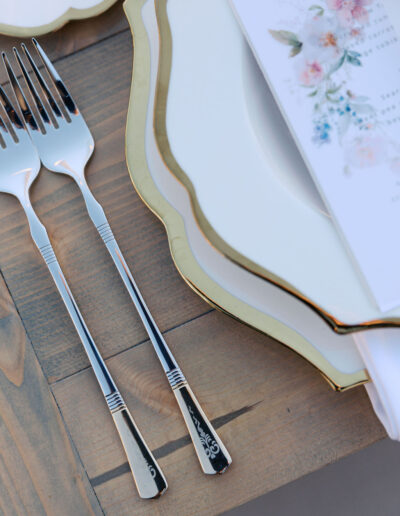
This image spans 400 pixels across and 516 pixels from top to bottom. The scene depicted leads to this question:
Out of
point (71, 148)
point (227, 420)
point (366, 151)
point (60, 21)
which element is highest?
point (60, 21)

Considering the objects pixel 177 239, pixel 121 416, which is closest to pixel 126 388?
pixel 121 416

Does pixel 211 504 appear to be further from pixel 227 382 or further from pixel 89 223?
pixel 89 223

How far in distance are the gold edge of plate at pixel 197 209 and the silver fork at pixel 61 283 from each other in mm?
124

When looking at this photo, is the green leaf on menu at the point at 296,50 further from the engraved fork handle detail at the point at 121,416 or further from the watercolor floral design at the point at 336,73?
the engraved fork handle detail at the point at 121,416

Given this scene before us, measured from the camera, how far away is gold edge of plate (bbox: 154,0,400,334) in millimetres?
308

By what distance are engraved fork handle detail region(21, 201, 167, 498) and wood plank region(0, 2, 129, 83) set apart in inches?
7.4

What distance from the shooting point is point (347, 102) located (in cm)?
35

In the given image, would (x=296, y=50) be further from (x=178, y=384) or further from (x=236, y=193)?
(x=178, y=384)

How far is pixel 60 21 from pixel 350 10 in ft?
0.78

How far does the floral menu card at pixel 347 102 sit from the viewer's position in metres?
0.32

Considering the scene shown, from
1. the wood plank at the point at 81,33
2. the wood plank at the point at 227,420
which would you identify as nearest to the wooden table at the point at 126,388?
the wood plank at the point at 227,420

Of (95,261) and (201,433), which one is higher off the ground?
(95,261)

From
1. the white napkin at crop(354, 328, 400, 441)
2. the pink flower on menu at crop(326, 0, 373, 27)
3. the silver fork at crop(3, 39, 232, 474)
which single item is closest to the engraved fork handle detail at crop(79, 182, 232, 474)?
the silver fork at crop(3, 39, 232, 474)

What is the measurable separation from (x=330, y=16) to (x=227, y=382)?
284 millimetres
